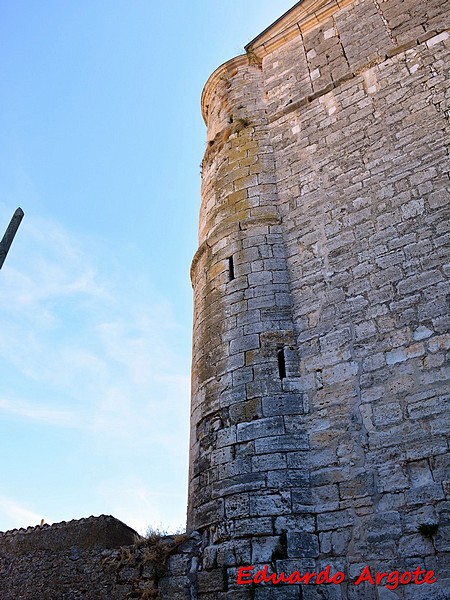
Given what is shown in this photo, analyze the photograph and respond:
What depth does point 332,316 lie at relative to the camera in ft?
17.4

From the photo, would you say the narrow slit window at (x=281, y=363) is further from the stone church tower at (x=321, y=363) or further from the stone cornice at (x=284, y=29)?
the stone cornice at (x=284, y=29)

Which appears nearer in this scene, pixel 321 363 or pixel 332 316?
pixel 321 363

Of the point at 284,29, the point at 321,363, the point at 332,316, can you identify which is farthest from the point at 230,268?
the point at 284,29

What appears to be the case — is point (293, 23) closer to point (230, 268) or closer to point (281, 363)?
point (230, 268)

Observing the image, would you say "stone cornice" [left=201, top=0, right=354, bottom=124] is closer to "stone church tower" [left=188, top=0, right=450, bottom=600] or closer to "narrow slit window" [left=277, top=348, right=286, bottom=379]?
"stone church tower" [left=188, top=0, right=450, bottom=600]

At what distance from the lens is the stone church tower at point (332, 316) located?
13.8 feet

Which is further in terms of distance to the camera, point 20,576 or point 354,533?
point 20,576

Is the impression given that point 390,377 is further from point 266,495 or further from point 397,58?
point 397,58

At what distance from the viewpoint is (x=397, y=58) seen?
6734 millimetres

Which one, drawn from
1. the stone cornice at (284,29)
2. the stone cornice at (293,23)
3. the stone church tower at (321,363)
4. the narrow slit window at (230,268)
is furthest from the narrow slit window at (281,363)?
the stone cornice at (293,23)

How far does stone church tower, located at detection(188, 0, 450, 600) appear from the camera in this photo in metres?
4.19

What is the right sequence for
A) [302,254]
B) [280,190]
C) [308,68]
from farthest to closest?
[308,68] → [280,190] → [302,254]

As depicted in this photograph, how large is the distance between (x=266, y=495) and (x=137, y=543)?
1.36 metres

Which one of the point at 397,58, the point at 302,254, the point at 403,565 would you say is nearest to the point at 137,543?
the point at 403,565
